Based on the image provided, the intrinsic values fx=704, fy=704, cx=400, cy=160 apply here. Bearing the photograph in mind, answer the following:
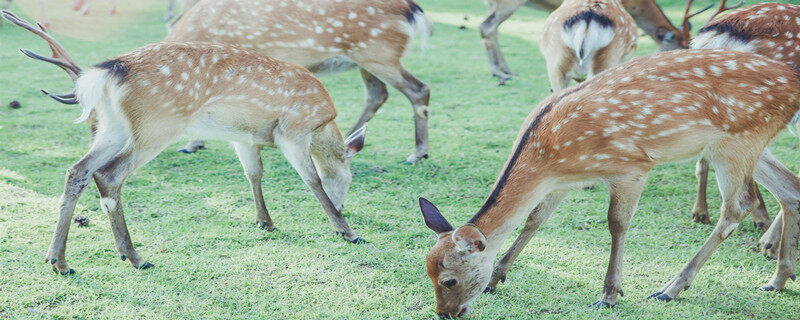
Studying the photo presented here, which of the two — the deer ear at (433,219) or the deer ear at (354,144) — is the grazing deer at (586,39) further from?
the deer ear at (433,219)

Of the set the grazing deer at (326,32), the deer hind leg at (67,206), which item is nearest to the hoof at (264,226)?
the deer hind leg at (67,206)

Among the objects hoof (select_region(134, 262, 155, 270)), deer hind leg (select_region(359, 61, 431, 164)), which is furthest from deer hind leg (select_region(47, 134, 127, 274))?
deer hind leg (select_region(359, 61, 431, 164))

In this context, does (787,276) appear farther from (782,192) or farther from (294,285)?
(294,285)

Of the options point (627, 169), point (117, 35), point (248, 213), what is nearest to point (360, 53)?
point (248, 213)

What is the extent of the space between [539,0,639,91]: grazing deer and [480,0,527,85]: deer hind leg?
2116mm

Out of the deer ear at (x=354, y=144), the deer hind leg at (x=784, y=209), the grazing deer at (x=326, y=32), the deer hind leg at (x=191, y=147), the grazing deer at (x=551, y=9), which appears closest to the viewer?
the deer hind leg at (x=784, y=209)

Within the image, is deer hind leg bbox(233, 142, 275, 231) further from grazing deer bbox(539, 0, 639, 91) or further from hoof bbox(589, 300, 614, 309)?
grazing deer bbox(539, 0, 639, 91)

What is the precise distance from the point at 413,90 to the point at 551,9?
8.99 ft

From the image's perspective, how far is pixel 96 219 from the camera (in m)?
3.94

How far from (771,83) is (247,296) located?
A: 248 cm

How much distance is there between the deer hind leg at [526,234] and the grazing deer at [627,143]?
18 centimetres

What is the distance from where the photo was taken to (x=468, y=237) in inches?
109

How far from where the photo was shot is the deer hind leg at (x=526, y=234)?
327cm

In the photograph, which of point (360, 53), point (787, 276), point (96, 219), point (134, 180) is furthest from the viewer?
point (360, 53)
